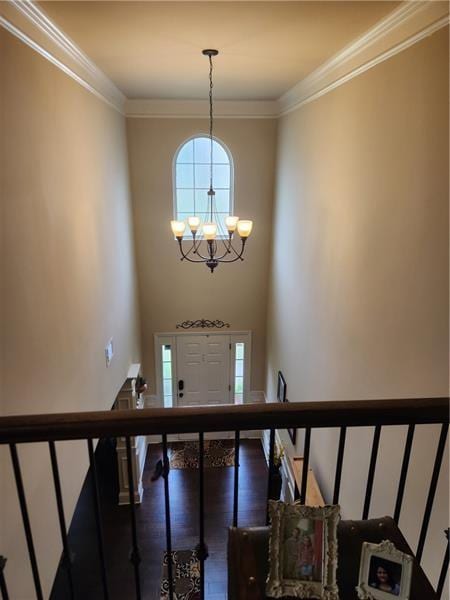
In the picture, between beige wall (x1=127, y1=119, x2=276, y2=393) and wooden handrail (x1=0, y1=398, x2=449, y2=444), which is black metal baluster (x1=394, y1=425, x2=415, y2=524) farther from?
beige wall (x1=127, y1=119, x2=276, y2=393)

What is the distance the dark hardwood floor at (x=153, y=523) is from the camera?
438 cm

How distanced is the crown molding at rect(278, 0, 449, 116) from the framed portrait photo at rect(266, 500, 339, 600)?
7.60 ft

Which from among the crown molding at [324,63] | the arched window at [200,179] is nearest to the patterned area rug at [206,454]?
the arched window at [200,179]

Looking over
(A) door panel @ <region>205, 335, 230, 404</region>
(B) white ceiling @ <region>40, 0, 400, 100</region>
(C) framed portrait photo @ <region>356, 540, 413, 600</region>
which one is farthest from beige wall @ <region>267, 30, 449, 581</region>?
(A) door panel @ <region>205, 335, 230, 404</region>

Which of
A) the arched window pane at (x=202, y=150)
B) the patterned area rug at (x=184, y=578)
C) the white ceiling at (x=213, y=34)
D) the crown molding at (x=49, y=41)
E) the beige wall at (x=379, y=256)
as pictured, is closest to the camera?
the beige wall at (x=379, y=256)

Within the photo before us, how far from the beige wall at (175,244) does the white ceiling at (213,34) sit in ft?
4.59

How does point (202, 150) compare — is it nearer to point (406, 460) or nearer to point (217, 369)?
point (217, 369)

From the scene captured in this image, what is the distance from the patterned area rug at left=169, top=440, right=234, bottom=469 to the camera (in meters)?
6.34

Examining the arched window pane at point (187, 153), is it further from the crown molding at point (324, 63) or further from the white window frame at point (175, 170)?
the crown molding at point (324, 63)

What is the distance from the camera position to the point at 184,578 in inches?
175

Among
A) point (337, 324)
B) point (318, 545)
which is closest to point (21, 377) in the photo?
point (318, 545)

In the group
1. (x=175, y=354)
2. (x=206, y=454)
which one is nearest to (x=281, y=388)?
(x=206, y=454)

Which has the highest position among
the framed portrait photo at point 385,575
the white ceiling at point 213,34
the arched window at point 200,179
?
the white ceiling at point 213,34

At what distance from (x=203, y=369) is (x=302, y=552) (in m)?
6.05
